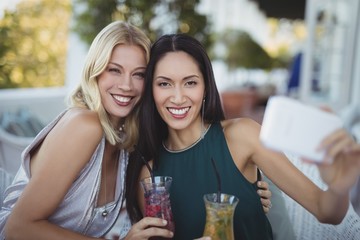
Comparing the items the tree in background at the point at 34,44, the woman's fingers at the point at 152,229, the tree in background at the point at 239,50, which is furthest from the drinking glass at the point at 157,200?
the tree in background at the point at 239,50

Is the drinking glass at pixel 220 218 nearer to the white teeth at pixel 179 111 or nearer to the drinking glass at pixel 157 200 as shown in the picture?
the drinking glass at pixel 157 200

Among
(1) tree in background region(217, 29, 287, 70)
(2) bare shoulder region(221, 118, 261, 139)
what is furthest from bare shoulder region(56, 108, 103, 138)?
(1) tree in background region(217, 29, 287, 70)

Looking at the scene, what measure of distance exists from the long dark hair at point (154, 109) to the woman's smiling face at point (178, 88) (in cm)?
3

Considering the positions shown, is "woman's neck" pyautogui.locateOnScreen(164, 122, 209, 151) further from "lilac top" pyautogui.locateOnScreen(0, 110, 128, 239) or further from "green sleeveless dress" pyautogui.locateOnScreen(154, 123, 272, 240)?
"lilac top" pyautogui.locateOnScreen(0, 110, 128, 239)

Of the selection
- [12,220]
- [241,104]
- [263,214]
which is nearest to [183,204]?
[263,214]

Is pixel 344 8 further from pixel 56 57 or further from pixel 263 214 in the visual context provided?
pixel 263 214

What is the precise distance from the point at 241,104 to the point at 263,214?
6630 mm

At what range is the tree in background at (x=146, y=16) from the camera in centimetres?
396

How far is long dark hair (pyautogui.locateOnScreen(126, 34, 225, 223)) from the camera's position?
1655 millimetres

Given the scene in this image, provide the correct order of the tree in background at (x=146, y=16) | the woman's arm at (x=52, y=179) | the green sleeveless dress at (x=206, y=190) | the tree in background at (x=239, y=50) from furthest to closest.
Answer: the tree in background at (x=239, y=50), the tree in background at (x=146, y=16), the green sleeveless dress at (x=206, y=190), the woman's arm at (x=52, y=179)

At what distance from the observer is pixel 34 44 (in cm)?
568

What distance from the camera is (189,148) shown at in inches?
65.6

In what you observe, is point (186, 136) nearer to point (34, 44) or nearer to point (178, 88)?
point (178, 88)

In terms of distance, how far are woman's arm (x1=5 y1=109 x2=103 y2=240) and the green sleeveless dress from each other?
36 centimetres
